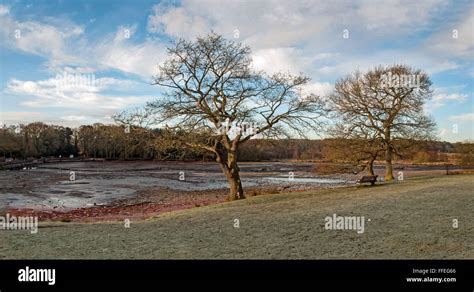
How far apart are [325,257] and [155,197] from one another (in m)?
24.5

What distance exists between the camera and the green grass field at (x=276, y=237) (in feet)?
27.1

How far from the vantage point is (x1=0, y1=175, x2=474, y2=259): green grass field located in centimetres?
827

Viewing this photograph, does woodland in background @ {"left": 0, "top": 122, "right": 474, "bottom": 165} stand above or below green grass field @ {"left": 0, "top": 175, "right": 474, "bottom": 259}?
above

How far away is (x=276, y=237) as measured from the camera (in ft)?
32.4

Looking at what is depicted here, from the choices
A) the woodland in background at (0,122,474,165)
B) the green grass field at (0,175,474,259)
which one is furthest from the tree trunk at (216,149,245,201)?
the green grass field at (0,175,474,259)
